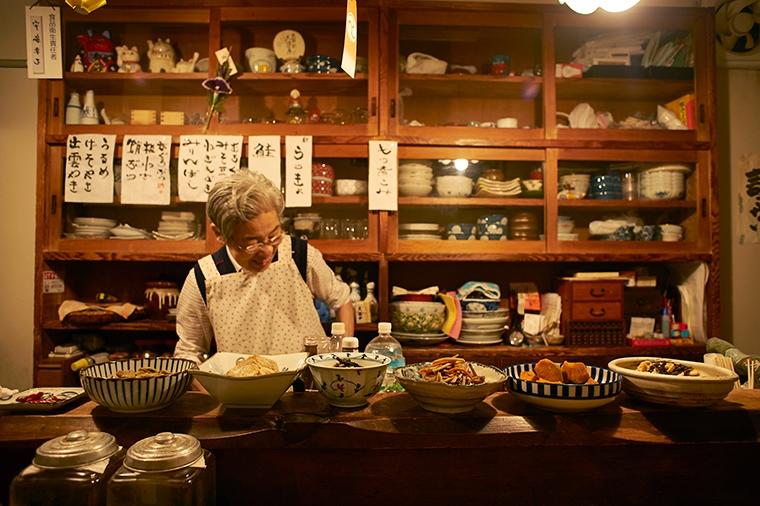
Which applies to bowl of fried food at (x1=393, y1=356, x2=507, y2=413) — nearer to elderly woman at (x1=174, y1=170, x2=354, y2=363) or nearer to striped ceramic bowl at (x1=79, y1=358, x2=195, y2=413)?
striped ceramic bowl at (x1=79, y1=358, x2=195, y2=413)

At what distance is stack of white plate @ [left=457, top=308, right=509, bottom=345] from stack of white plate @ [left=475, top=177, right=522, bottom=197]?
28.5 inches

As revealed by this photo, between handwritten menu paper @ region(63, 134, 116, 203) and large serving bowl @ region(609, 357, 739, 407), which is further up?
handwritten menu paper @ region(63, 134, 116, 203)

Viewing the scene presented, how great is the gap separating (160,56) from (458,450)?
2911mm

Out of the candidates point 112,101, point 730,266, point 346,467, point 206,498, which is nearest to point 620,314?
point 730,266

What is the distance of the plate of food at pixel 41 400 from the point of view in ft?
3.57

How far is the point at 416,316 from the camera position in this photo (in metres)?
2.76

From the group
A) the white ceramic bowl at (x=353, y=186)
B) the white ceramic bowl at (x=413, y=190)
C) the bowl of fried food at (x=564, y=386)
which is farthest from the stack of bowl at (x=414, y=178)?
the bowl of fried food at (x=564, y=386)

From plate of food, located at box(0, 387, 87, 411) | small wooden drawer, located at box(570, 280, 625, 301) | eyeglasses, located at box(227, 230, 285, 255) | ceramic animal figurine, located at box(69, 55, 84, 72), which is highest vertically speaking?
ceramic animal figurine, located at box(69, 55, 84, 72)

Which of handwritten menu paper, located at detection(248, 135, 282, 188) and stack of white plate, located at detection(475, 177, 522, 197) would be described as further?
stack of white plate, located at detection(475, 177, 522, 197)

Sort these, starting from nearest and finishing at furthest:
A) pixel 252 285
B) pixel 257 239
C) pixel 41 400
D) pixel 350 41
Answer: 1. pixel 41 400
2. pixel 350 41
3. pixel 257 239
4. pixel 252 285

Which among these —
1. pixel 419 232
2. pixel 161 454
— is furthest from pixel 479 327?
pixel 161 454

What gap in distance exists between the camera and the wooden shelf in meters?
2.88

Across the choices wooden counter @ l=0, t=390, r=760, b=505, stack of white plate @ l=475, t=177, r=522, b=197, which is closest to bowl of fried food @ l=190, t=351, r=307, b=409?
wooden counter @ l=0, t=390, r=760, b=505

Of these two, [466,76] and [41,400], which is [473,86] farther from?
[41,400]
